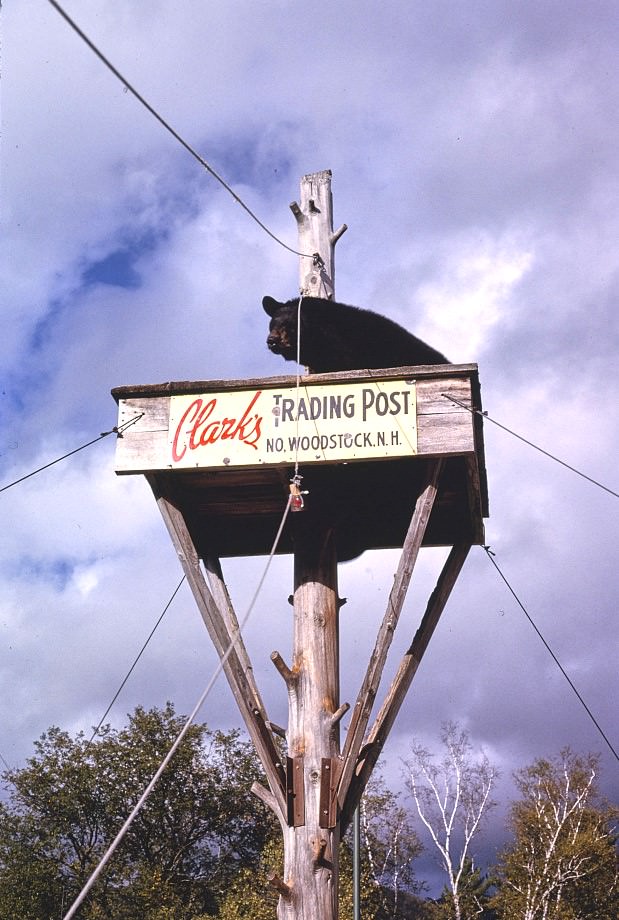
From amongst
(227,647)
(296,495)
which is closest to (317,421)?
(296,495)

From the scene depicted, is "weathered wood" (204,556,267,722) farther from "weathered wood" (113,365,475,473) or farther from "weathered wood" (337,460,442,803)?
"weathered wood" (113,365,475,473)

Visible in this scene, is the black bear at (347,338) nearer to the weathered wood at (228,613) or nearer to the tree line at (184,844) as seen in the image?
the weathered wood at (228,613)

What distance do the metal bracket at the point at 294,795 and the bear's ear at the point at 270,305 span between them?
3.26m

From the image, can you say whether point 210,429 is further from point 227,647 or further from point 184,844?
point 184,844

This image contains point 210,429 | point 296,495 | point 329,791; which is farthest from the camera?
point 210,429

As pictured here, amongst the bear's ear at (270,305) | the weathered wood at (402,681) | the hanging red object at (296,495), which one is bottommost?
the weathered wood at (402,681)

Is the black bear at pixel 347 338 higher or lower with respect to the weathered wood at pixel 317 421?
higher

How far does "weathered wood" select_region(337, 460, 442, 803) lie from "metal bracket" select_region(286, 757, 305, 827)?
0.23 meters

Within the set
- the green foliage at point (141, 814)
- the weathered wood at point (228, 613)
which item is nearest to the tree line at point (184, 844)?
the green foliage at point (141, 814)

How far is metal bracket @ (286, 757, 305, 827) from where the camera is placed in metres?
6.06

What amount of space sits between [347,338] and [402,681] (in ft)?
7.87

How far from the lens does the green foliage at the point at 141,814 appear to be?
2827cm

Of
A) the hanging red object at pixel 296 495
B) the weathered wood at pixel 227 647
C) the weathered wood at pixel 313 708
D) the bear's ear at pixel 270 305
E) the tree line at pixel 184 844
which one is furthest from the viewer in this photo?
the tree line at pixel 184 844

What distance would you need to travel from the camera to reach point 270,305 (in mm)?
7711
